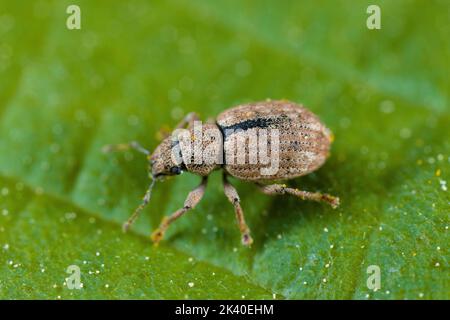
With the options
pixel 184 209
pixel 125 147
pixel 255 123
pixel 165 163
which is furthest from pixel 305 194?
pixel 125 147

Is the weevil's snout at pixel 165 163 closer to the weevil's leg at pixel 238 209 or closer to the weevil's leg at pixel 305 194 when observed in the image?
the weevil's leg at pixel 238 209

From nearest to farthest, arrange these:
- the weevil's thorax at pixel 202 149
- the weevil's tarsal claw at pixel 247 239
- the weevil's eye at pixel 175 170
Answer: the weevil's tarsal claw at pixel 247 239 → the weevil's thorax at pixel 202 149 → the weevil's eye at pixel 175 170

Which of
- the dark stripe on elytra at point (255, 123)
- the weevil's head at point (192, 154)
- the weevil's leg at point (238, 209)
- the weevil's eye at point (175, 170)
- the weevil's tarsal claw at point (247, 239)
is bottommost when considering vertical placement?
the weevil's tarsal claw at point (247, 239)

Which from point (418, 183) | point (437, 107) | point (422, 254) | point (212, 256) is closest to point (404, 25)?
point (437, 107)

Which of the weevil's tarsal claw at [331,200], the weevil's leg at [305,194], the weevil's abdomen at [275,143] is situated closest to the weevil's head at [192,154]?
the weevil's abdomen at [275,143]

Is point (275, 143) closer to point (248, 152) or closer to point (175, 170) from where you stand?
point (248, 152)
